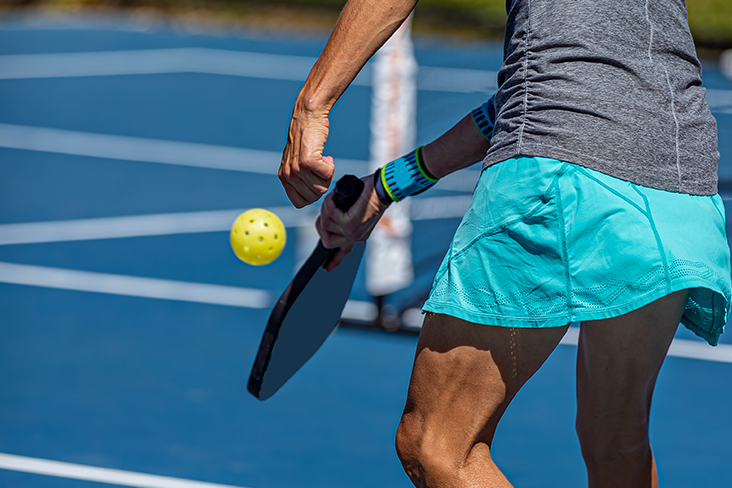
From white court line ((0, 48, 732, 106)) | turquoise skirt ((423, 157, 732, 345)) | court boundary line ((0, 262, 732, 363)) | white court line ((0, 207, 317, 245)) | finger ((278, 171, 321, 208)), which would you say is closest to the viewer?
turquoise skirt ((423, 157, 732, 345))

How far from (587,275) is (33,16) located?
1396 cm

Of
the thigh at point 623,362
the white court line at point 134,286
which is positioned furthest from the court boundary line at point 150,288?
the thigh at point 623,362

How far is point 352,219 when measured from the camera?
2.39 metres

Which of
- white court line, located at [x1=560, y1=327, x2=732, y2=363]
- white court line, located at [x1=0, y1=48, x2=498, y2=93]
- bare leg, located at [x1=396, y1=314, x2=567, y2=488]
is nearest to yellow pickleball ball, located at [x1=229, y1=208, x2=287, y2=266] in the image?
bare leg, located at [x1=396, y1=314, x2=567, y2=488]

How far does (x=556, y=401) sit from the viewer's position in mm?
3861

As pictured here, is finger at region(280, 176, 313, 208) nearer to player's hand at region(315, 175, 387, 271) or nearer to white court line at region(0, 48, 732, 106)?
player's hand at region(315, 175, 387, 271)

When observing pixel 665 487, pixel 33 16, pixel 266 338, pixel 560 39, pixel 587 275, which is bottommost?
pixel 665 487

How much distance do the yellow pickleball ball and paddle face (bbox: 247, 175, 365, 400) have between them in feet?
0.95

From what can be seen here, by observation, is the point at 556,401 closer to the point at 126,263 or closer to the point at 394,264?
the point at 394,264

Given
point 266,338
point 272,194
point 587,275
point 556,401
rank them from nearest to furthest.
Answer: point 587,275, point 266,338, point 556,401, point 272,194

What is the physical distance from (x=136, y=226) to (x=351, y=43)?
4358 millimetres

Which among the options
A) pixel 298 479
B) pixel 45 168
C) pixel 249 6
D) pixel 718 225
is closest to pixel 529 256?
pixel 718 225

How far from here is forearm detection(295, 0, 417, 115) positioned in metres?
1.93

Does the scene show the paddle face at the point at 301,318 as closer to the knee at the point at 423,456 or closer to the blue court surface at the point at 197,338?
the blue court surface at the point at 197,338
